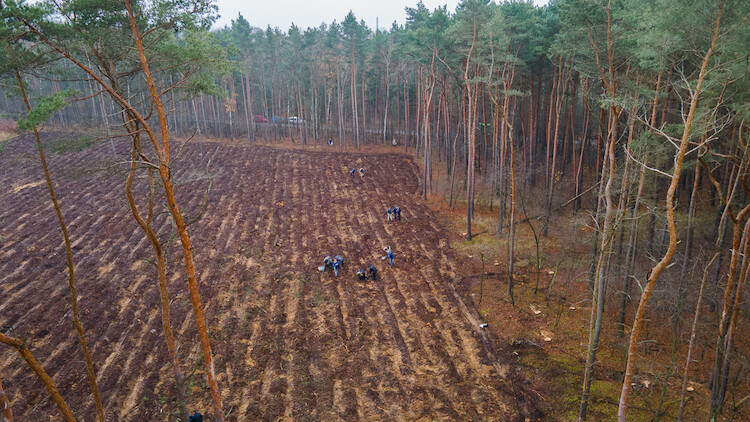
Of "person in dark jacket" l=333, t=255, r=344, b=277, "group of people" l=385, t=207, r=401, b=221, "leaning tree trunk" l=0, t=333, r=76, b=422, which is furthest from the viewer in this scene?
"group of people" l=385, t=207, r=401, b=221

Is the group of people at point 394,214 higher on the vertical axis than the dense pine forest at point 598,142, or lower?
lower

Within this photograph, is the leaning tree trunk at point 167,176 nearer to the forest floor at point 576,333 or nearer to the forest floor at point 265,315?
the forest floor at point 265,315

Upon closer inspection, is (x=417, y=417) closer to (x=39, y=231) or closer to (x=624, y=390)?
(x=624, y=390)

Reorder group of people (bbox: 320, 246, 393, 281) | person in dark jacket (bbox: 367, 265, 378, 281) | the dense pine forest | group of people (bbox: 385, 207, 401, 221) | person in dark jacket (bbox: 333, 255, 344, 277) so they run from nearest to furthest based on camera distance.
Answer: the dense pine forest
person in dark jacket (bbox: 367, 265, 378, 281)
group of people (bbox: 320, 246, 393, 281)
person in dark jacket (bbox: 333, 255, 344, 277)
group of people (bbox: 385, 207, 401, 221)

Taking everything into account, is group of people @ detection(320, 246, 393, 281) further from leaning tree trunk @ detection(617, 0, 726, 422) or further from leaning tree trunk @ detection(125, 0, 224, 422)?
leaning tree trunk @ detection(617, 0, 726, 422)

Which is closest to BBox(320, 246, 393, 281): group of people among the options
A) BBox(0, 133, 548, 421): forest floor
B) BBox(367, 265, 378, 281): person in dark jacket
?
BBox(367, 265, 378, 281): person in dark jacket

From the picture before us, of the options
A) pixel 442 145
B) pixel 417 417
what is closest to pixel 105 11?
pixel 417 417

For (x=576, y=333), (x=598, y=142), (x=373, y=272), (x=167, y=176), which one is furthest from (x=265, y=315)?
(x=598, y=142)

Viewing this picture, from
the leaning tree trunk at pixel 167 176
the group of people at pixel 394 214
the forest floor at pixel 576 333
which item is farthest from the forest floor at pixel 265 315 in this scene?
the leaning tree trunk at pixel 167 176
